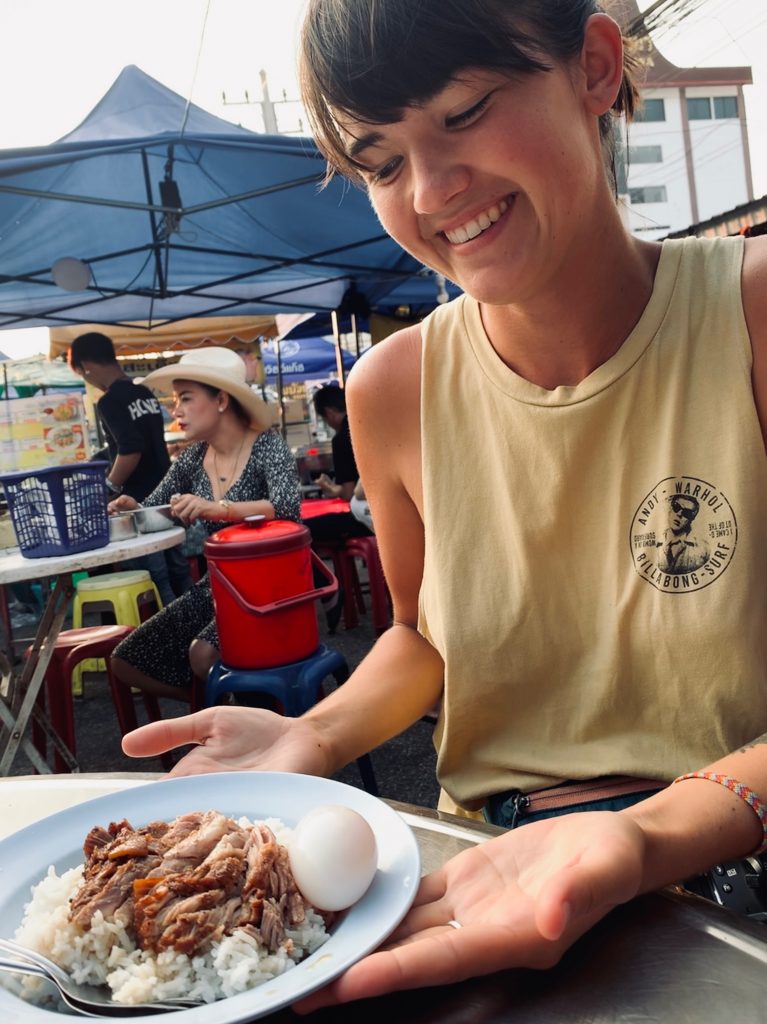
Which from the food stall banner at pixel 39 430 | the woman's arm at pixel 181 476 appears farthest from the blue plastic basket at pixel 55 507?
the food stall banner at pixel 39 430

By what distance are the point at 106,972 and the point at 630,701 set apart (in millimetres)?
827

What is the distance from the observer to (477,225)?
1171mm

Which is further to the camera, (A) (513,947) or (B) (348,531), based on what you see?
(B) (348,531)

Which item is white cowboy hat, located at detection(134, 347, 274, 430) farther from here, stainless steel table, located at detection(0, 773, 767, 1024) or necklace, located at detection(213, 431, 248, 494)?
stainless steel table, located at detection(0, 773, 767, 1024)

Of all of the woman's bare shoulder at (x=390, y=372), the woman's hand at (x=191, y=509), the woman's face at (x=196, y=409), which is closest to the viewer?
the woman's bare shoulder at (x=390, y=372)

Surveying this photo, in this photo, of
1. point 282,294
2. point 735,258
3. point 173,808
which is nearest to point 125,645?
point 173,808

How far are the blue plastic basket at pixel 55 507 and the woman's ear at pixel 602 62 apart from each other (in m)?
2.68

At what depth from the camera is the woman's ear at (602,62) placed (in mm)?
1165

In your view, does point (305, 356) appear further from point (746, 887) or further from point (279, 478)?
point (746, 887)

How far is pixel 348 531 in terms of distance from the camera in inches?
266

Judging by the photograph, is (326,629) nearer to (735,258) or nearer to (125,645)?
(125,645)

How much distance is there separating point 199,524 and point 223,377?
1.09m

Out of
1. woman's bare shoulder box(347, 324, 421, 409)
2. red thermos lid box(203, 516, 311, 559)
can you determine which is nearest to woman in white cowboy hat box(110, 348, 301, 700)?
red thermos lid box(203, 516, 311, 559)

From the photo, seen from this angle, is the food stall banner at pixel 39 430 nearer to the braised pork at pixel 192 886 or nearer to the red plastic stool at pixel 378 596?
the red plastic stool at pixel 378 596
